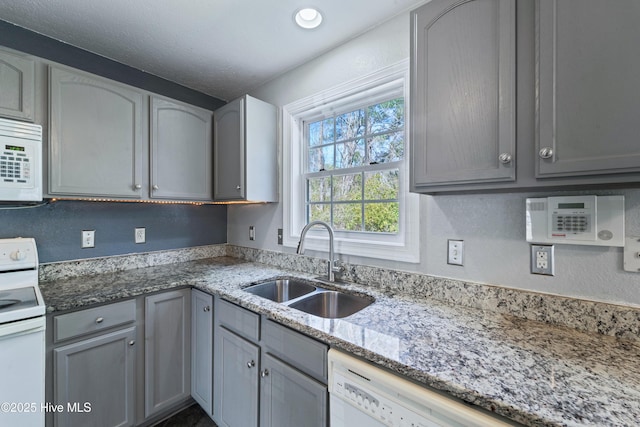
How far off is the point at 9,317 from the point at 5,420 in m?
0.41

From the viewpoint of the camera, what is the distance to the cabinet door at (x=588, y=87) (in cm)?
75

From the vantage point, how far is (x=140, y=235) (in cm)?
210

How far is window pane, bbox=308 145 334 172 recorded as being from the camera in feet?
6.56

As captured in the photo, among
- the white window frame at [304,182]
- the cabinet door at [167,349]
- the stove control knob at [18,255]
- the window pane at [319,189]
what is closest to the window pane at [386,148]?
the white window frame at [304,182]

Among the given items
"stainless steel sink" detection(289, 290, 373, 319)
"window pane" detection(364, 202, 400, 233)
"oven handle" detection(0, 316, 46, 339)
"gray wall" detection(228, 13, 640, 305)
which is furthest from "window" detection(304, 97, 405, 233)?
"oven handle" detection(0, 316, 46, 339)

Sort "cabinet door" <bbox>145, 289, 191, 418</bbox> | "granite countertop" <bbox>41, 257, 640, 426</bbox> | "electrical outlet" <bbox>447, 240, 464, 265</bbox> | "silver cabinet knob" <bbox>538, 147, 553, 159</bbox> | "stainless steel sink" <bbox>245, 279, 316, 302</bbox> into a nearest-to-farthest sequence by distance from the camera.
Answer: "granite countertop" <bbox>41, 257, 640, 426</bbox> → "silver cabinet knob" <bbox>538, 147, 553, 159</bbox> → "electrical outlet" <bbox>447, 240, 464, 265</bbox> → "cabinet door" <bbox>145, 289, 191, 418</bbox> → "stainless steel sink" <bbox>245, 279, 316, 302</bbox>

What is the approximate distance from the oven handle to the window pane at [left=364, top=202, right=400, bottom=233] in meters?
1.67

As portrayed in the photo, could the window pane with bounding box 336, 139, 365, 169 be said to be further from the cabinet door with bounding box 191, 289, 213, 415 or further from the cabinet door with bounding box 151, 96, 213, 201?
the cabinet door with bounding box 191, 289, 213, 415

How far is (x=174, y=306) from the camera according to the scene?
1708 millimetres

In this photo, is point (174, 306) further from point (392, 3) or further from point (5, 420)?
point (392, 3)

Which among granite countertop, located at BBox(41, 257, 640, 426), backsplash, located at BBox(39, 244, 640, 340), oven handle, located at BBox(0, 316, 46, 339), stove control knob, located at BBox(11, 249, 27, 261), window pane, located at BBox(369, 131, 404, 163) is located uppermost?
window pane, located at BBox(369, 131, 404, 163)

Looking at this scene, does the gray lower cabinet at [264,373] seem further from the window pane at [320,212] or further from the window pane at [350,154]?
the window pane at [350,154]

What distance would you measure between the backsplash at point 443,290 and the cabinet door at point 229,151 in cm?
59

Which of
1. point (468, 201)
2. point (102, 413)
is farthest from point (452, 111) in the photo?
point (102, 413)
